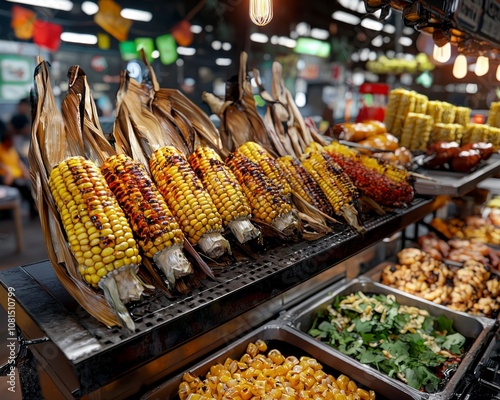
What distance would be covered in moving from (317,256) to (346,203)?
0.43 meters

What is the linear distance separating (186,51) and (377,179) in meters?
7.44

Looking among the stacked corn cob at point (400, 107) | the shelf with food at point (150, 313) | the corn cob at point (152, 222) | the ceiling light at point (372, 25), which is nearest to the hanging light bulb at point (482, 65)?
the stacked corn cob at point (400, 107)

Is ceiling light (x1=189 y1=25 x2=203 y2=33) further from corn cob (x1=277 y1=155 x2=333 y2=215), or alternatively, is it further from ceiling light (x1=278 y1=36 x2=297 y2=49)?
corn cob (x1=277 y1=155 x2=333 y2=215)

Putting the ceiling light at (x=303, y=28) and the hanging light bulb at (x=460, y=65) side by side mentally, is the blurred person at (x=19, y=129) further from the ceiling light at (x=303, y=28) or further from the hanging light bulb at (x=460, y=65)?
the ceiling light at (x=303, y=28)

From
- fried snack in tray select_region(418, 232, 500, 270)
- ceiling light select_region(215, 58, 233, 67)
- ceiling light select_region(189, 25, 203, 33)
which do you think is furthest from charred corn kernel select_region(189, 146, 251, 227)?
ceiling light select_region(215, 58, 233, 67)

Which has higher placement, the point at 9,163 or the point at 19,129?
the point at 19,129

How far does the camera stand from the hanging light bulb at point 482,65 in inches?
137

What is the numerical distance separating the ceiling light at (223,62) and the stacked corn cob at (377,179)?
730 cm

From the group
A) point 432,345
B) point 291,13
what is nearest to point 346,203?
point 432,345

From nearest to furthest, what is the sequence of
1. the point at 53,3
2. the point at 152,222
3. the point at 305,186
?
the point at 152,222
the point at 305,186
the point at 53,3

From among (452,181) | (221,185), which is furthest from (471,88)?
(221,185)

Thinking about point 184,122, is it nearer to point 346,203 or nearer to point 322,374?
point 346,203

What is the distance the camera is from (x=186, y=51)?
8.62 metres

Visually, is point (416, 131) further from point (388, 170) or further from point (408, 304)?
point (408, 304)
